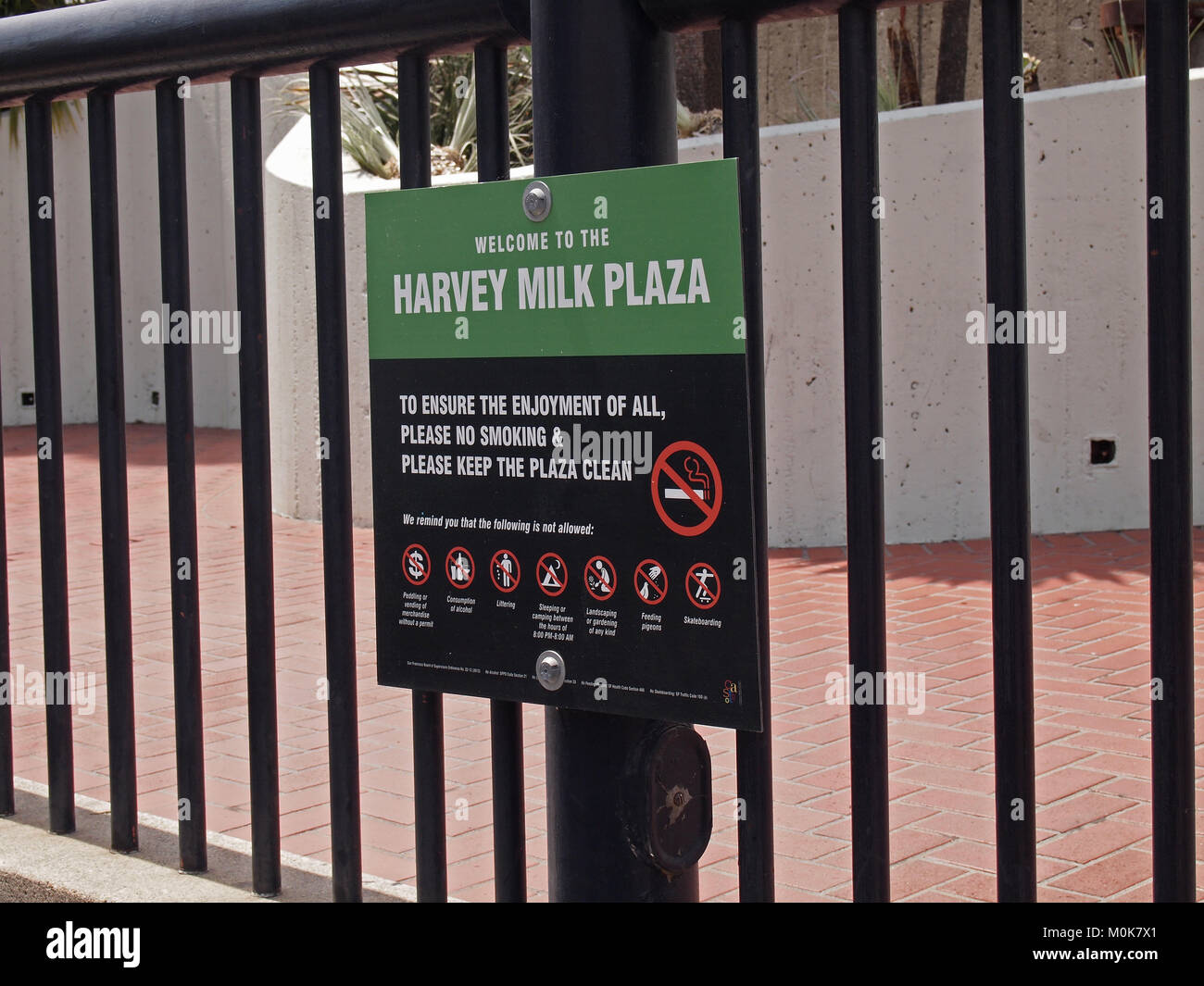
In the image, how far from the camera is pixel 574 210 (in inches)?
76.9

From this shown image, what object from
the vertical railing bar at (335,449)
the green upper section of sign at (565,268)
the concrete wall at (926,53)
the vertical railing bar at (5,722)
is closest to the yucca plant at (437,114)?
the concrete wall at (926,53)

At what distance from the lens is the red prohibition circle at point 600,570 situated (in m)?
1.99

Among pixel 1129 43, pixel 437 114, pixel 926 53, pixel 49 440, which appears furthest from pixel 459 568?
pixel 926 53

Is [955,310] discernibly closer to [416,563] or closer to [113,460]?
[113,460]

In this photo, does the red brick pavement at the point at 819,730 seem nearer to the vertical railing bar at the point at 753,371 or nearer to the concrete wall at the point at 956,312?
the concrete wall at the point at 956,312

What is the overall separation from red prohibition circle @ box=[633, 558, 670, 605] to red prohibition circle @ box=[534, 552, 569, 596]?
0.39 feet

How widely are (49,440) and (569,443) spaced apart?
152cm

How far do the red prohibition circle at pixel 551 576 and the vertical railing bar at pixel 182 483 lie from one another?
0.93 m

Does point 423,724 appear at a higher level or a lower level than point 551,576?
lower

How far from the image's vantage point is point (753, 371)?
2.01 metres

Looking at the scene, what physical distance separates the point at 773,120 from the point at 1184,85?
10.3 m

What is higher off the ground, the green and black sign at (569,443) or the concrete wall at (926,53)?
the concrete wall at (926,53)
